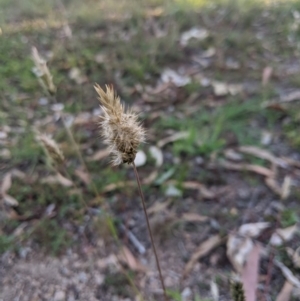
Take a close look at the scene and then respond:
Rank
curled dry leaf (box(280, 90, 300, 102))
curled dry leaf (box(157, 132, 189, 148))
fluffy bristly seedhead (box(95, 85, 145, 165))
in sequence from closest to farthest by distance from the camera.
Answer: fluffy bristly seedhead (box(95, 85, 145, 165)) → curled dry leaf (box(157, 132, 189, 148)) → curled dry leaf (box(280, 90, 300, 102))

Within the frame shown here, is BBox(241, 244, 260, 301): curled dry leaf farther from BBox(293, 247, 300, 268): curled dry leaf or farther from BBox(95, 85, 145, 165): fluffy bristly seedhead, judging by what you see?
BBox(95, 85, 145, 165): fluffy bristly seedhead

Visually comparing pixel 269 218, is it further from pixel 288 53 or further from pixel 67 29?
pixel 67 29

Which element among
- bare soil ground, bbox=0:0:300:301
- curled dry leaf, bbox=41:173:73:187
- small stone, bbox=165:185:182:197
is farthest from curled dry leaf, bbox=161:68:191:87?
curled dry leaf, bbox=41:173:73:187

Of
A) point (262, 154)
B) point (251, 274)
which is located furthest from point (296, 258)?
point (262, 154)

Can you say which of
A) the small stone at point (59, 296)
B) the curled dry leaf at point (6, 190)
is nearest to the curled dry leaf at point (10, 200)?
the curled dry leaf at point (6, 190)

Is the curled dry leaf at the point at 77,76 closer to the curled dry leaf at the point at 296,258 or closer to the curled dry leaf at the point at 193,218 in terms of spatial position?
the curled dry leaf at the point at 193,218

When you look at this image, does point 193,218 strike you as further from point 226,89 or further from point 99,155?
point 226,89

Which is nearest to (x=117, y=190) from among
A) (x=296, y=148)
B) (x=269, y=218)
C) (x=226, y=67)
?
(x=269, y=218)
